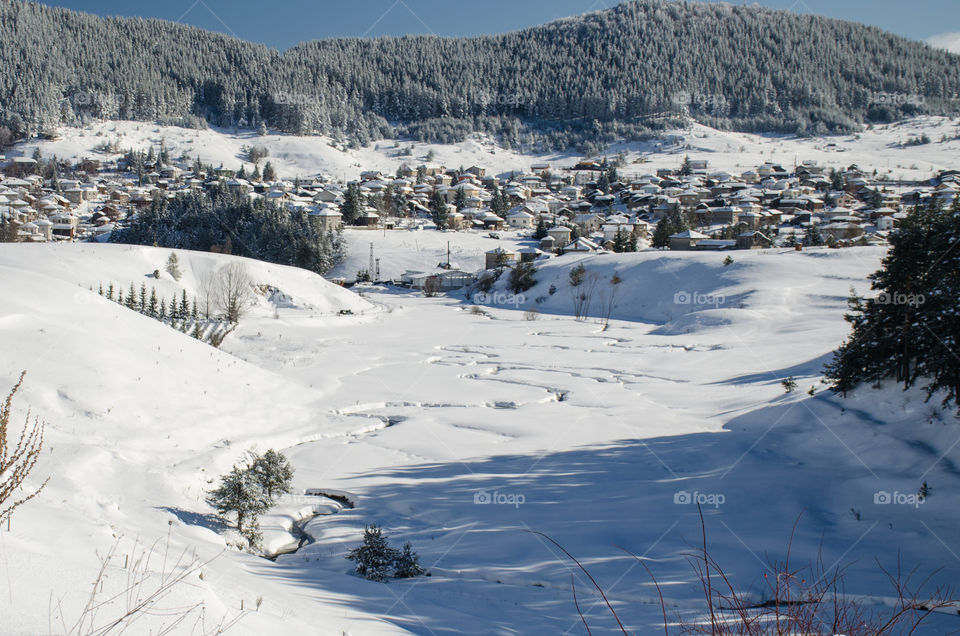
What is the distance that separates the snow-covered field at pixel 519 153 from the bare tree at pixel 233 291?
9933 cm

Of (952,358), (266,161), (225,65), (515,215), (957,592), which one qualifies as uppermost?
(225,65)

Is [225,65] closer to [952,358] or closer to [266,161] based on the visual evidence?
[266,161]

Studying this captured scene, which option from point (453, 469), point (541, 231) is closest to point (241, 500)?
point (453, 469)

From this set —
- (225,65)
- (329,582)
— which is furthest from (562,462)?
(225,65)

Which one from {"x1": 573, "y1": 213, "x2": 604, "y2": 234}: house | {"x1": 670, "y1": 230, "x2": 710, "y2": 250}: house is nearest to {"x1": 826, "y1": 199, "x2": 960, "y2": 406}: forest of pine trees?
{"x1": 670, "y1": 230, "x2": 710, "y2": 250}: house

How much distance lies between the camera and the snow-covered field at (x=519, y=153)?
129500mm

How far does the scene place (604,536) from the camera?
9.55 metres

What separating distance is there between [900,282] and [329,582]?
42.5ft

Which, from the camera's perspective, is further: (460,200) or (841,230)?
(460,200)

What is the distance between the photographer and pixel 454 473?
1309 cm

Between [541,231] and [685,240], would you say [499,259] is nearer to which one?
[541,231]

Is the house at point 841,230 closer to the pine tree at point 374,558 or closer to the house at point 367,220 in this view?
the house at point 367,220

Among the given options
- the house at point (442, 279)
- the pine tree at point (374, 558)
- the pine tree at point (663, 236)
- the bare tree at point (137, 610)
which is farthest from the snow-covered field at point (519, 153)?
the bare tree at point (137, 610)

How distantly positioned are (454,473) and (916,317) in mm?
10079
